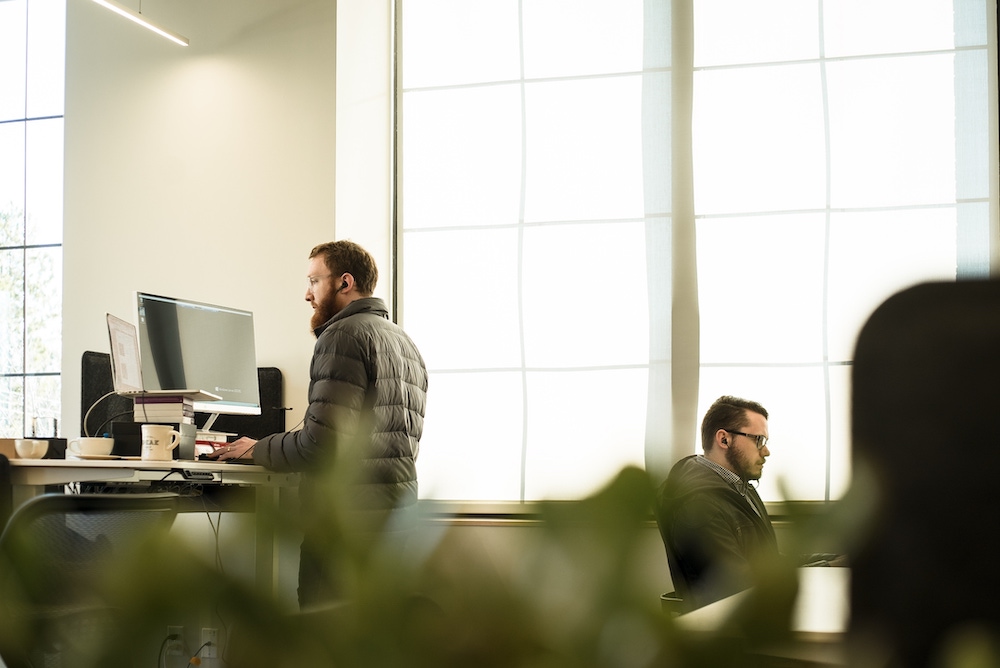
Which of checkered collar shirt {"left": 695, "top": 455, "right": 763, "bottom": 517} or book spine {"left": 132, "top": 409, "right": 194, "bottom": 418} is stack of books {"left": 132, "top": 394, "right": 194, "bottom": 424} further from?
checkered collar shirt {"left": 695, "top": 455, "right": 763, "bottom": 517}

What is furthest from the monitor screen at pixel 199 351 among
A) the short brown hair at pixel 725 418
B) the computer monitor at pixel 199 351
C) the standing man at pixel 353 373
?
the short brown hair at pixel 725 418

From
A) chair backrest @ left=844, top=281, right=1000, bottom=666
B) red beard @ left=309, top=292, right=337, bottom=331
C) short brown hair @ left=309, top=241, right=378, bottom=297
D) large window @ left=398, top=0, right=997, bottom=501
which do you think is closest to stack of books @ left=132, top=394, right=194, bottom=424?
red beard @ left=309, top=292, right=337, bottom=331

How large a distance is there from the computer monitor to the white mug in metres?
0.39

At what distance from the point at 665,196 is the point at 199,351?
2.53 metres

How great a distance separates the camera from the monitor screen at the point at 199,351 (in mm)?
3639

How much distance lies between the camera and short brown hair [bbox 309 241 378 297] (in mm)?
3535

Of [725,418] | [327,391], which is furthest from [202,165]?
[725,418]

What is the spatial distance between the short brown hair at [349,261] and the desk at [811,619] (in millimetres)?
3324

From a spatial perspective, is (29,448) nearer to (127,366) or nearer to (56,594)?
(127,366)

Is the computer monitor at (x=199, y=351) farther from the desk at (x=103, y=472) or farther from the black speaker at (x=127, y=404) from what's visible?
the black speaker at (x=127, y=404)

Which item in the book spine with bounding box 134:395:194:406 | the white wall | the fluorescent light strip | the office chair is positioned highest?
the fluorescent light strip

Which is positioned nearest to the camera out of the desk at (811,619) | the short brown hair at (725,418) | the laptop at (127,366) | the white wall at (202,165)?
the desk at (811,619)

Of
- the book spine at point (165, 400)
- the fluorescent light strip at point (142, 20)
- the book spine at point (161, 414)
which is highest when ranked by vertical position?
the fluorescent light strip at point (142, 20)

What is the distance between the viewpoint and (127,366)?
3625 millimetres
